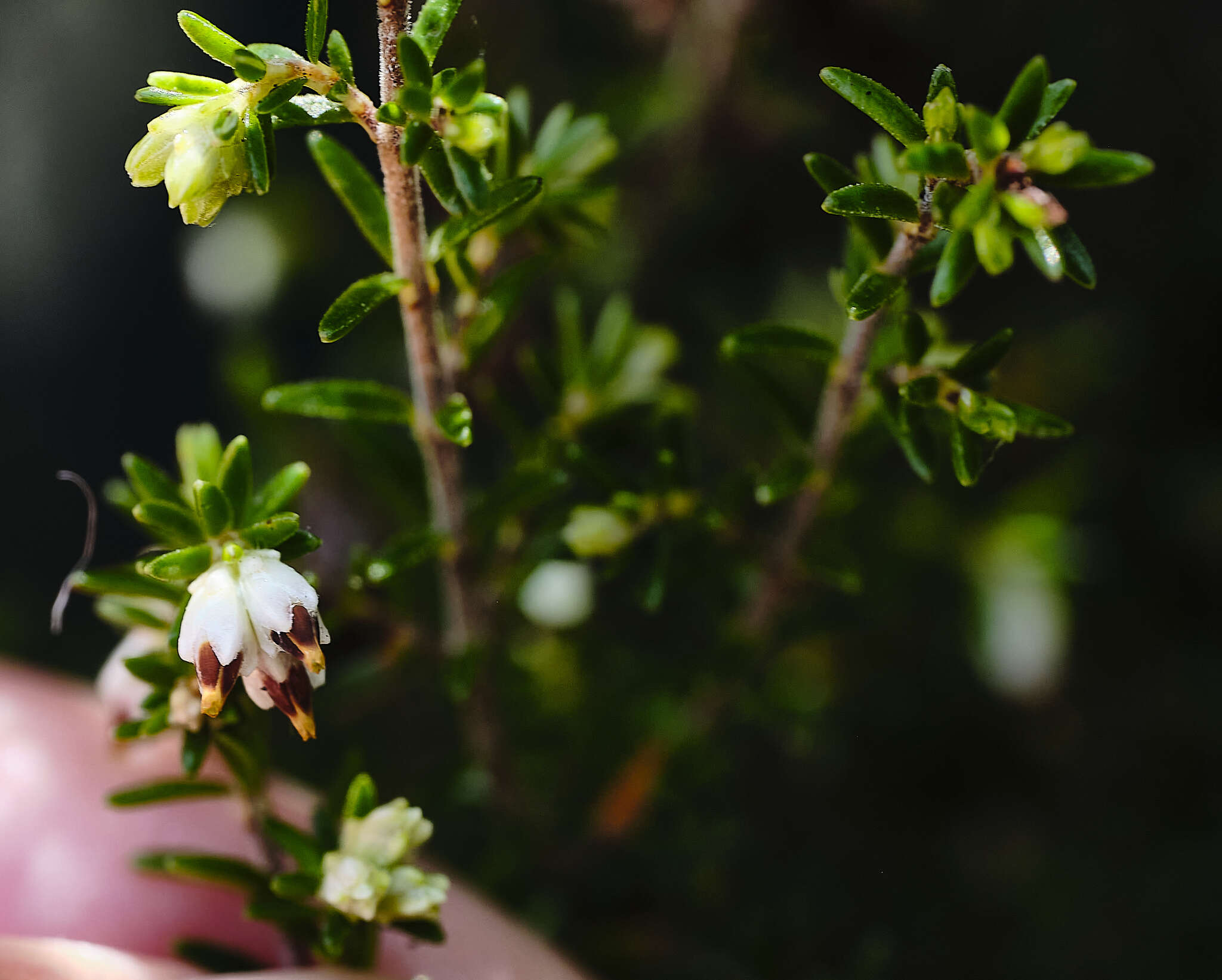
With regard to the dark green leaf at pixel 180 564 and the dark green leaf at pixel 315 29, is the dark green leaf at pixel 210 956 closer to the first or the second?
the dark green leaf at pixel 180 564

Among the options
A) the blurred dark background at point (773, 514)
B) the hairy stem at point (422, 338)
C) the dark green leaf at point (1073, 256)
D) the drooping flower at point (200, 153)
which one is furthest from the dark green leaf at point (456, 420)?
the blurred dark background at point (773, 514)

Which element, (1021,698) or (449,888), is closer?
(449,888)

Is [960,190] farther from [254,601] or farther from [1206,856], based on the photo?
[1206,856]

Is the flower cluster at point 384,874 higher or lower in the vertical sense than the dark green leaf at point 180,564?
lower

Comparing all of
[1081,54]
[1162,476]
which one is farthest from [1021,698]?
[1081,54]

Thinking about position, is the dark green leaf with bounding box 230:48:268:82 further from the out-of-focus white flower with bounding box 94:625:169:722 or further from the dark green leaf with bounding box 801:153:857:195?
the out-of-focus white flower with bounding box 94:625:169:722

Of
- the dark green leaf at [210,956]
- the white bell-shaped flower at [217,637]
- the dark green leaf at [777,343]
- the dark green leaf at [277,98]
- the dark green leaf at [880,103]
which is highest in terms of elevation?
the dark green leaf at [880,103]

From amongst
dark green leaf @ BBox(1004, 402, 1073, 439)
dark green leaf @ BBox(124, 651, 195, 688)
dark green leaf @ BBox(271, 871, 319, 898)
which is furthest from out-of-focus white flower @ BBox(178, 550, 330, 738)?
dark green leaf @ BBox(1004, 402, 1073, 439)
